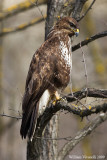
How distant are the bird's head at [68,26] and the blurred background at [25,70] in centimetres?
32

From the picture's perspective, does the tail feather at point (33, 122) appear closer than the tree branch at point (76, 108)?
No

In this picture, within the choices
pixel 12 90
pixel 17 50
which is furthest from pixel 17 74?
pixel 12 90

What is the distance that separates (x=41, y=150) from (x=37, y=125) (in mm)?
568

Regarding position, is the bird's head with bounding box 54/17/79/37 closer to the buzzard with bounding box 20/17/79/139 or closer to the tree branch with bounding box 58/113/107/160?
the buzzard with bounding box 20/17/79/139

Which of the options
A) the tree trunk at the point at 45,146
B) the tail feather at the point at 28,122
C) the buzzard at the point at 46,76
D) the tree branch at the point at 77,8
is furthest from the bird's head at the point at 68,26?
the tail feather at the point at 28,122

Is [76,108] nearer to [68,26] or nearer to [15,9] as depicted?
[68,26]

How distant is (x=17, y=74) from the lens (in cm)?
1471

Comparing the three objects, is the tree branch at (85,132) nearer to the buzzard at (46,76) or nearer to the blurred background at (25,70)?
the blurred background at (25,70)

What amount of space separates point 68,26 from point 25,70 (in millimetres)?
10073

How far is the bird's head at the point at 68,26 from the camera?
5918 millimetres

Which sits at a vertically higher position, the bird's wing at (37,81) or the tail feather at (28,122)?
the bird's wing at (37,81)

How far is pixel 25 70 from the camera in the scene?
1597 cm

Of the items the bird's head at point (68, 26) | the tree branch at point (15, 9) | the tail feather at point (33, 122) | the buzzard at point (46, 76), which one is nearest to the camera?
the tail feather at point (33, 122)

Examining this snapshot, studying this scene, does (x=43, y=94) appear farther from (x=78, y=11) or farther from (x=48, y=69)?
(x=78, y=11)
